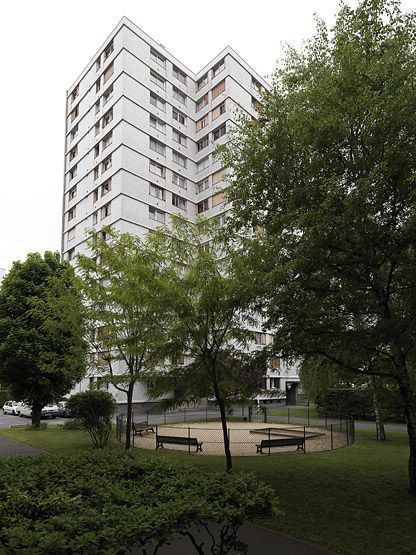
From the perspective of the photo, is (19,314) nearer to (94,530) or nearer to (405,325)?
(405,325)

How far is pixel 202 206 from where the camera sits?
50.1 metres

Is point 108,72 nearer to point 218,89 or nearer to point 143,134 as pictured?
point 143,134

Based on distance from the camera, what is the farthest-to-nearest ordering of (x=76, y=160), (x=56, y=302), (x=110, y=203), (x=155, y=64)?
(x=76, y=160) → (x=155, y=64) → (x=110, y=203) → (x=56, y=302)

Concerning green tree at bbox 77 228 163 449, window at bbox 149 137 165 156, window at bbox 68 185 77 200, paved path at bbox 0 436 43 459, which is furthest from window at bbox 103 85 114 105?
paved path at bbox 0 436 43 459

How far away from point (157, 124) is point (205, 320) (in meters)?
39.2

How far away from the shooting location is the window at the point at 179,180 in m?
47.6

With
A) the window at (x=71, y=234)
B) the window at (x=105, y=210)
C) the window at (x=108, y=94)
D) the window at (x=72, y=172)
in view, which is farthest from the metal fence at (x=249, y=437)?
the window at (x=108, y=94)

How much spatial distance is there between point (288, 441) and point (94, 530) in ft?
49.7

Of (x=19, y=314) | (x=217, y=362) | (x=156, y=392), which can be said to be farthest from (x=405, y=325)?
(x=19, y=314)

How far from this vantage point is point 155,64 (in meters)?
46.8

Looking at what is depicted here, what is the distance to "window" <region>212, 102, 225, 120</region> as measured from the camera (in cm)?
4892

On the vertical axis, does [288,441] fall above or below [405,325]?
below

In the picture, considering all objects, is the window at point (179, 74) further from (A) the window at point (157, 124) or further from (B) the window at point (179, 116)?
(A) the window at point (157, 124)

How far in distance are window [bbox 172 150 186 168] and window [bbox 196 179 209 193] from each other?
2.73 meters
